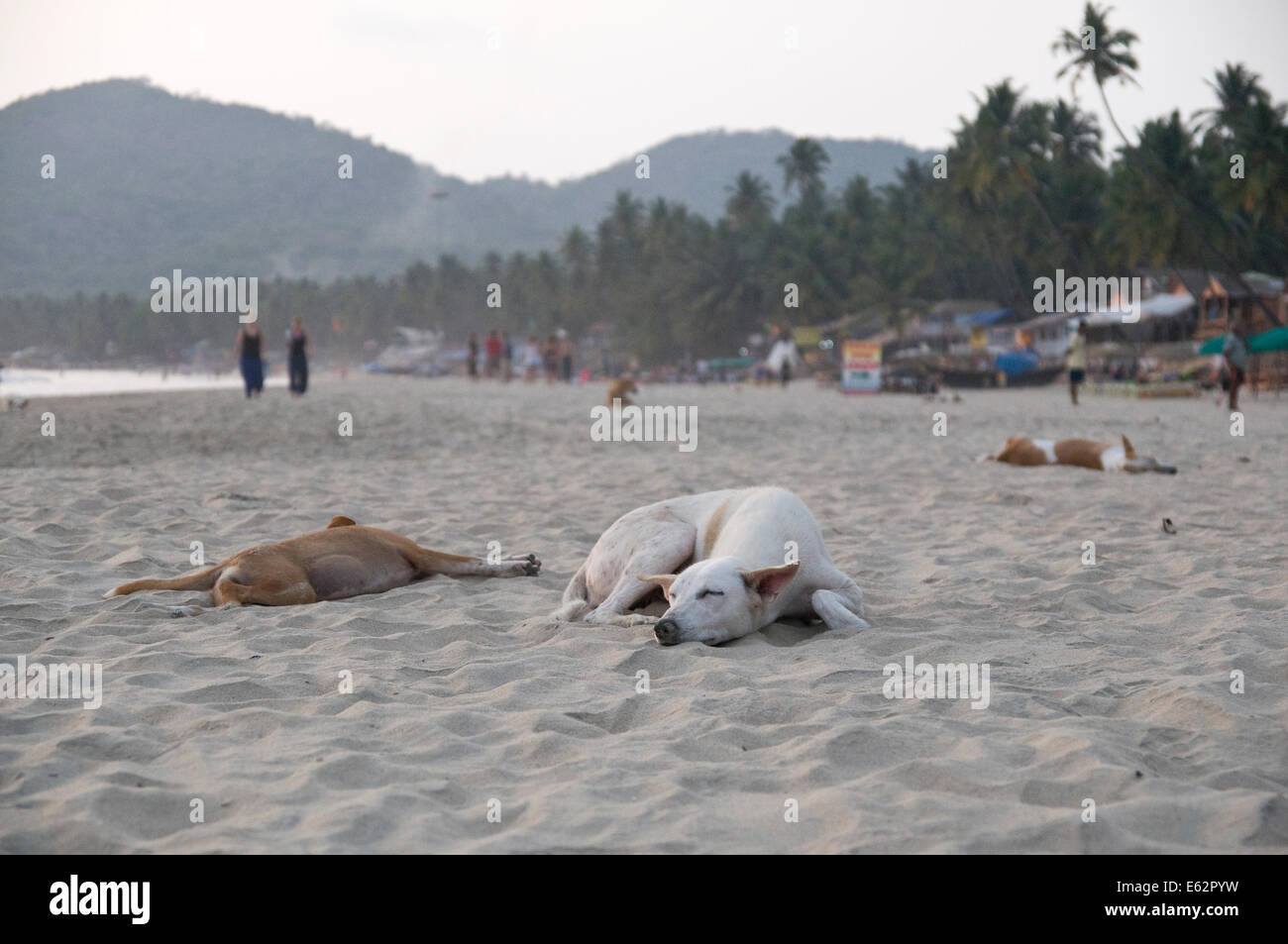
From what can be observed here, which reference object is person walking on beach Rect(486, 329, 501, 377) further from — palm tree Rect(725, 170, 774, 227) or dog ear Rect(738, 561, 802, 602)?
palm tree Rect(725, 170, 774, 227)

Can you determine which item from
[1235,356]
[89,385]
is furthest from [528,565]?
[89,385]

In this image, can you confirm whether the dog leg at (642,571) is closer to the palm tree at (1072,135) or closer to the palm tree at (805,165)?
the palm tree at (1072,135)

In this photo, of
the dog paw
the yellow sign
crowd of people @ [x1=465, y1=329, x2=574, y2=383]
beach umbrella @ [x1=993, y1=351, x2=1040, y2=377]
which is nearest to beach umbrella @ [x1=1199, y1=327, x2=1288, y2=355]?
beach umbrella @ [x1=993, y1=351, x2=1040, y2=377]

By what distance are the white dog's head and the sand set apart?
4.6 inches

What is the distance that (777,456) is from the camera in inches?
552

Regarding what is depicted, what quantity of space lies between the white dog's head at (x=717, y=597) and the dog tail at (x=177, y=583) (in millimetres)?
2568

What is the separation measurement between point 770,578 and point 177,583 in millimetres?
3263

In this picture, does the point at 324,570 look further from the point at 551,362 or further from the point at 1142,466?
the point at 551,362

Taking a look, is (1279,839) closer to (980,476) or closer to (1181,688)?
(1181,688)

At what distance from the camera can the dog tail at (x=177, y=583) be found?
19.7 ft

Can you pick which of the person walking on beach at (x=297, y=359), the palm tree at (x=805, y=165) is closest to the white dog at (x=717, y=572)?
the person walking on beach at (x=297, y=359)

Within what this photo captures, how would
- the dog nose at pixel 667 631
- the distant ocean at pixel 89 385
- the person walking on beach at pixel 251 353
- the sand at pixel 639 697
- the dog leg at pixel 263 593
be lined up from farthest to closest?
the distant ocean at pixel 89 385, the person walking on beach at pixel 251 353, the dog leg at pixel 263 593, the dog nose at pixel 667 631, the sand at pixel 639 697

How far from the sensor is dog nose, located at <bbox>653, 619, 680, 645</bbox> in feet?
16.3

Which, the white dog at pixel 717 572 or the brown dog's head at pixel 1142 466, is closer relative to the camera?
the white dog at pixel 717 572
